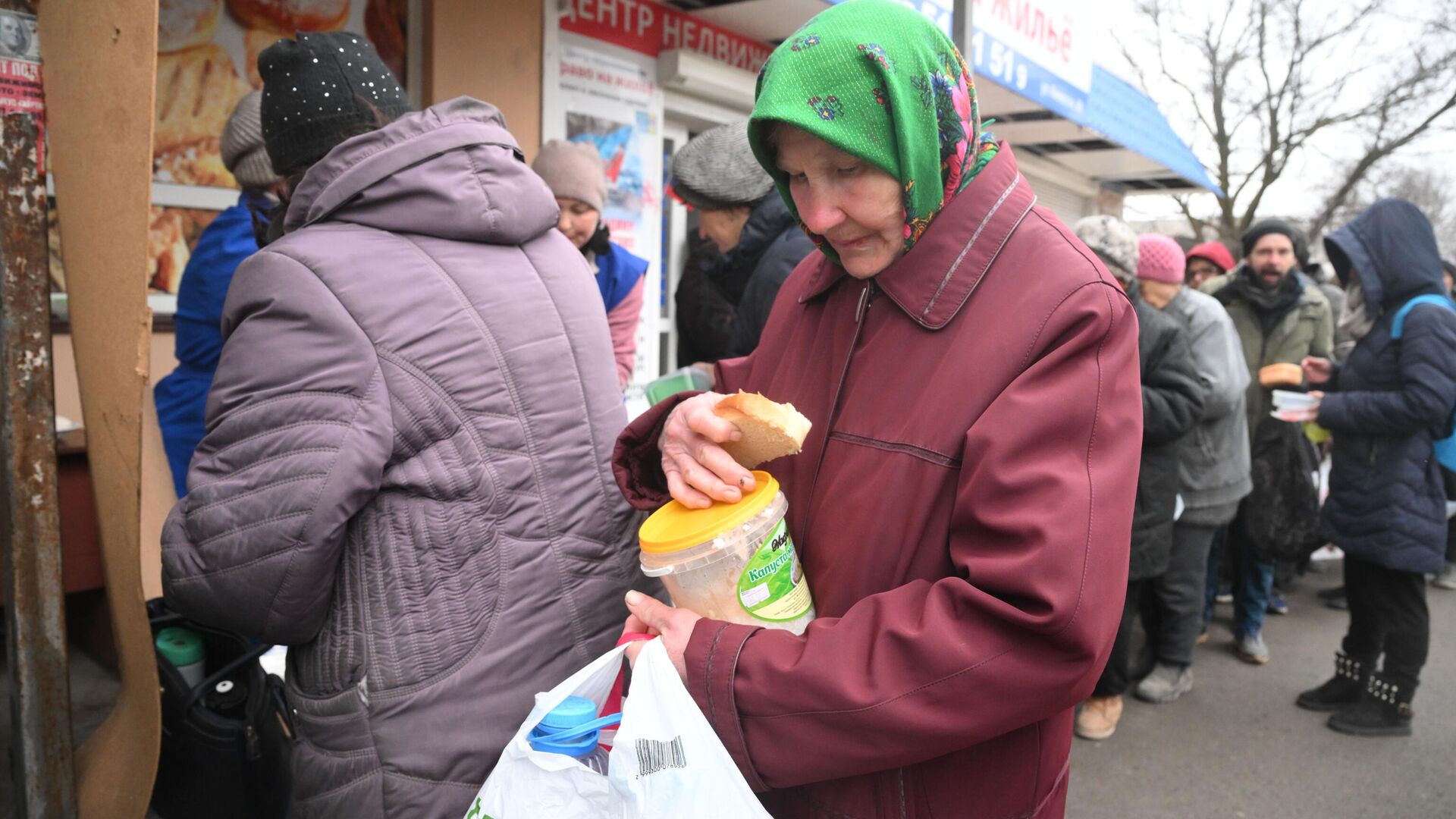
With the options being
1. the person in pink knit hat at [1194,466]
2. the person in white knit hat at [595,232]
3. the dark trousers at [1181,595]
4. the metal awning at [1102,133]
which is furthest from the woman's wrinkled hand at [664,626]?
the metal awning at [1102,133]

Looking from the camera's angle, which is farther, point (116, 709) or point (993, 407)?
point (116, 709)

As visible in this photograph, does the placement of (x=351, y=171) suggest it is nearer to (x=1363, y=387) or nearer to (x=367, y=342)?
(x=367, y=342)

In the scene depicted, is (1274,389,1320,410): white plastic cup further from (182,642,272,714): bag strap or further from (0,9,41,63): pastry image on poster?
(0,9,41,63): pastry image on poster

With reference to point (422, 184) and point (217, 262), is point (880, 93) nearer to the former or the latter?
point (422, 184)

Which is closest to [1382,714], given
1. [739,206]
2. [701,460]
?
[739,206]

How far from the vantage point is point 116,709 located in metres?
1.87

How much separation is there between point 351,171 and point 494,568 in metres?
0.69

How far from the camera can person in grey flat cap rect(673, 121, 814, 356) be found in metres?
3.21

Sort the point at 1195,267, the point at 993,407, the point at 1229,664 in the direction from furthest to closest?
the point at 1195,267 → the point at 1229,664 → the point at 993,407

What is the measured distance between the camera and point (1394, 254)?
400cm

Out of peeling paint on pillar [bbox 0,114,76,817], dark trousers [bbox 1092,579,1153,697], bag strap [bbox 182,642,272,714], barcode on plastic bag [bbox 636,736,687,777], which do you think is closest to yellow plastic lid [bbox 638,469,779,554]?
barcode on plastic bag [bbox 636,736,687,777]

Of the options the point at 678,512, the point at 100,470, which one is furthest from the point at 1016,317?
the point at 100,470

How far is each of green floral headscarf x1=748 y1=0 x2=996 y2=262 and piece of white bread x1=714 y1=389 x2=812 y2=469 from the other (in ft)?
1.04

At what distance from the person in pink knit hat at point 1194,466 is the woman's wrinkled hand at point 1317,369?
42cm
